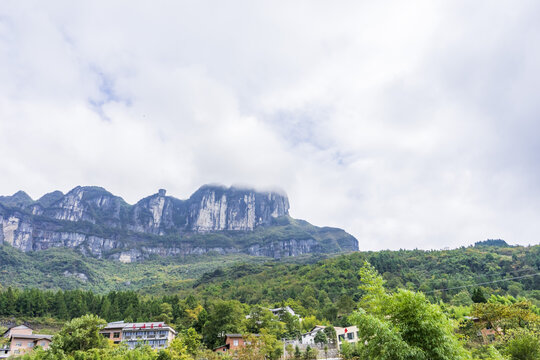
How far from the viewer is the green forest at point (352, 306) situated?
41.3ft

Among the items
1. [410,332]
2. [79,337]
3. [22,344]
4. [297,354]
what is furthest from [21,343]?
[410,332]

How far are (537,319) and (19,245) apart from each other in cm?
24033

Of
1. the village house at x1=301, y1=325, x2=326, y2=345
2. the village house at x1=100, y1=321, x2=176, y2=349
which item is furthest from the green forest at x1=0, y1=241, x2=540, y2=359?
the village house at x1=100, y1=321, x2=176, y2=349

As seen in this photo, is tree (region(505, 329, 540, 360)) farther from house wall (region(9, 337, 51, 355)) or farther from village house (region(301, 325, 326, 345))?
house wall (region(9, 337, 51, 355))

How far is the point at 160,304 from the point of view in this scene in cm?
7044

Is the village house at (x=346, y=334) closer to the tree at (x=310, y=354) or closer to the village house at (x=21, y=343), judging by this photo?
the tree at (x=310, y=354)

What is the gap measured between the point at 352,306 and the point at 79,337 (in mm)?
53719

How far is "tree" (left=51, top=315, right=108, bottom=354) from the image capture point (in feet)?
101

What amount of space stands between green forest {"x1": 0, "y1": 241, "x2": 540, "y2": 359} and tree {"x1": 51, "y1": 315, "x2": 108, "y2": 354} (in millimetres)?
216

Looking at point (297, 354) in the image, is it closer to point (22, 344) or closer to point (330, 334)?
point (330, 334)

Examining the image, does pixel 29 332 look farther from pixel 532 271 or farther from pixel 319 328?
pixel 532 271

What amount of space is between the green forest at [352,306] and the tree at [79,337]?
0.71ft

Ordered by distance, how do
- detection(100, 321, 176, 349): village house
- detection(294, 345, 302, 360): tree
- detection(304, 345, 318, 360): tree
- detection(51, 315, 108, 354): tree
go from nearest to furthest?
1. detection(51, 315, 108, 354): tree
2. detection(304, 345, 318, 360): tree
3. detection(294, 345, 302, 360): tree
4. detection(100, 321, 176, 349): village house

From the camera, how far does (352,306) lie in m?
70.9
